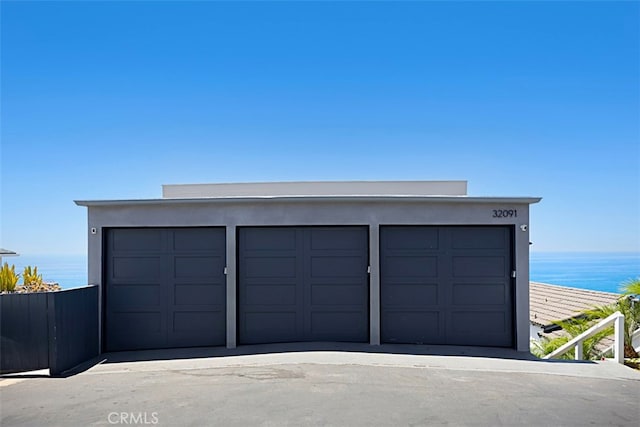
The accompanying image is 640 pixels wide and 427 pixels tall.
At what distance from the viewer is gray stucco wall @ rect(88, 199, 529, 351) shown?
9.21 metres

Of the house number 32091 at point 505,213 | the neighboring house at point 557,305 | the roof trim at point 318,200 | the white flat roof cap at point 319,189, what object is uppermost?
the white flat roof cap at point 319,189

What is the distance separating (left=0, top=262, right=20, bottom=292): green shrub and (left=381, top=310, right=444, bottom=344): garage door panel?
7.74 metres

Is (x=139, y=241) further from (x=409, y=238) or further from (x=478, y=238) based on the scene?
(x=478, y=238)

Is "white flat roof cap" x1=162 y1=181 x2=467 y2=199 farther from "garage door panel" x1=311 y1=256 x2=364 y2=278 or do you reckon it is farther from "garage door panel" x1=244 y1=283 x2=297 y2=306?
"garage door panel" x1=244 y1=283 x2=297 y2=306

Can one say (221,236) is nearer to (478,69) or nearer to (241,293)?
(241,293)

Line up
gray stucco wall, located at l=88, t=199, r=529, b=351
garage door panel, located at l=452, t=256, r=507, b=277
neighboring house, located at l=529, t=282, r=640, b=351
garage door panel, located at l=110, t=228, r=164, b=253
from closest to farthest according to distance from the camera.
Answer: gray stucco wall, located at l=88, t=199, r=529, b=351 → garage door panel, located at l=452, t=256, r=507, b=277 → garage door panel, located at l=110, t=228, r=164, b=253 → neighboring house, located at l=529, t=282, r=640, b=351

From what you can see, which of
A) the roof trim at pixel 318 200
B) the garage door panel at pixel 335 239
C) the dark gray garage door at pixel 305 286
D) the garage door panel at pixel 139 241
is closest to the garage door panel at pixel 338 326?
the dark gray garage door at pixel 305 286

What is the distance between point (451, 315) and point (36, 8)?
35.5 feet

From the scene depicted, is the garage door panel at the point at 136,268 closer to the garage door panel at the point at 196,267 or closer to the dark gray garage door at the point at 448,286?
the garage door panel at the point at 196,267

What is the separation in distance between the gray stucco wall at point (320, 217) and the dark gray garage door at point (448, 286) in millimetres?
196

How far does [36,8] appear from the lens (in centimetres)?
982

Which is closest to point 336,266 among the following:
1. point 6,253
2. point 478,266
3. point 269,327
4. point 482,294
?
point 269,327

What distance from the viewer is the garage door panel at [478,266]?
9320mm

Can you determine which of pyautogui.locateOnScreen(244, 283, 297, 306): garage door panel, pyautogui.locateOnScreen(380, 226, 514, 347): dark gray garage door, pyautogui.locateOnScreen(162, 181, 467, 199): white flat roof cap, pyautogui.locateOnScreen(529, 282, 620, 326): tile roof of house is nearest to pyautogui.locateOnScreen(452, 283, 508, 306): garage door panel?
pyautogui.locateOnScreen(380, 226, 514, 347): dark gray garage door
